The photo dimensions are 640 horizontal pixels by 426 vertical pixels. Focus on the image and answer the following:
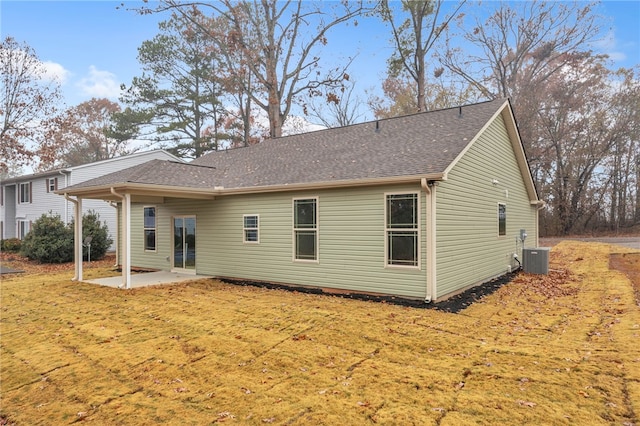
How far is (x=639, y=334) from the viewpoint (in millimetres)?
5379

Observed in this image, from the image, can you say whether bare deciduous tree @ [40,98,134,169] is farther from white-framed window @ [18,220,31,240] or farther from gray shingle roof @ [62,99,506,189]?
gray shingle roof @ [62,99,506,189]

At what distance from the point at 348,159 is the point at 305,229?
87.9 inches

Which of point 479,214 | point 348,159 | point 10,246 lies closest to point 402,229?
point 348,159

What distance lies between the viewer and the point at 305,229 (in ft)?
30.6

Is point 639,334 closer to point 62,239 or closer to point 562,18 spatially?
point 62,239

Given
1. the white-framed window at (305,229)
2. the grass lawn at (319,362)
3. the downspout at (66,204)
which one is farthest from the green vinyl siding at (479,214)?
the downspout at (66,204)

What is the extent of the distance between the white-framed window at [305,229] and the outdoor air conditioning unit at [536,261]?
7408 mm

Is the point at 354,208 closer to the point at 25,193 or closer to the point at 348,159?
the point at 348,159

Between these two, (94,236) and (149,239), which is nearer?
(149,239)

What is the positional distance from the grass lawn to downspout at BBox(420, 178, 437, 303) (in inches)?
29.3

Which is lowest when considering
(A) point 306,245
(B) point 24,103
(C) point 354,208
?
(A) point 306,245

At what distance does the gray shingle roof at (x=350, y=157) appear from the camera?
8.44m

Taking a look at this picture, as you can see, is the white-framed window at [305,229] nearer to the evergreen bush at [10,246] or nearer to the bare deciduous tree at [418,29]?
the bare deciduous tree at [418,29]

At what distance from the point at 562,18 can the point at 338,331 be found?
26.7m
